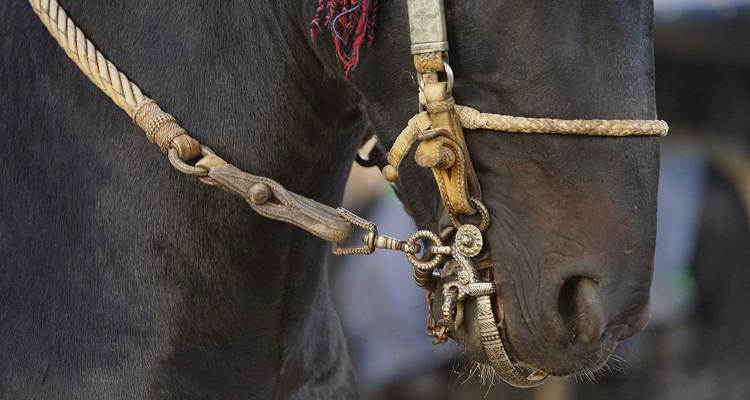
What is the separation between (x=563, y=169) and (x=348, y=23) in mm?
429

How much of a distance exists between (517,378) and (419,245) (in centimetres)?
29

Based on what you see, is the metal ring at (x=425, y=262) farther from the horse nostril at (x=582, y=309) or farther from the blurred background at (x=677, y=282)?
the blurred background at (x=677, y=282)

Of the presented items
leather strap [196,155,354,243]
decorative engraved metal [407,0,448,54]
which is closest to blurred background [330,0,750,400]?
leather strap [196,155,354,243]

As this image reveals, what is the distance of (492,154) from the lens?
134 centimetres

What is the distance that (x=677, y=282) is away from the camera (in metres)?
4.70

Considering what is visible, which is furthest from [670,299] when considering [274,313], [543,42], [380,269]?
[543,42]

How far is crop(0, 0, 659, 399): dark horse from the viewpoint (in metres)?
1.35

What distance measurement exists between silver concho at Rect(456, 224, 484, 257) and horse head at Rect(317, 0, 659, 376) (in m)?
0.02

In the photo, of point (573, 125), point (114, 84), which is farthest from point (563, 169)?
point (114, 84)

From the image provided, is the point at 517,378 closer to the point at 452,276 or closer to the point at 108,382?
the point at 452,276

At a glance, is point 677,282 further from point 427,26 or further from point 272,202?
point 427,26

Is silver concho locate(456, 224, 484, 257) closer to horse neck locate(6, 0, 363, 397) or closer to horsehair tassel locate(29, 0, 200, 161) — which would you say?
horse neck locate(6, 0, 363, 397)

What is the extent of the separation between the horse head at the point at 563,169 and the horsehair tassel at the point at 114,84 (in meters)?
0.46

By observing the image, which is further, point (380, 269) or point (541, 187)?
point (380, 269)
